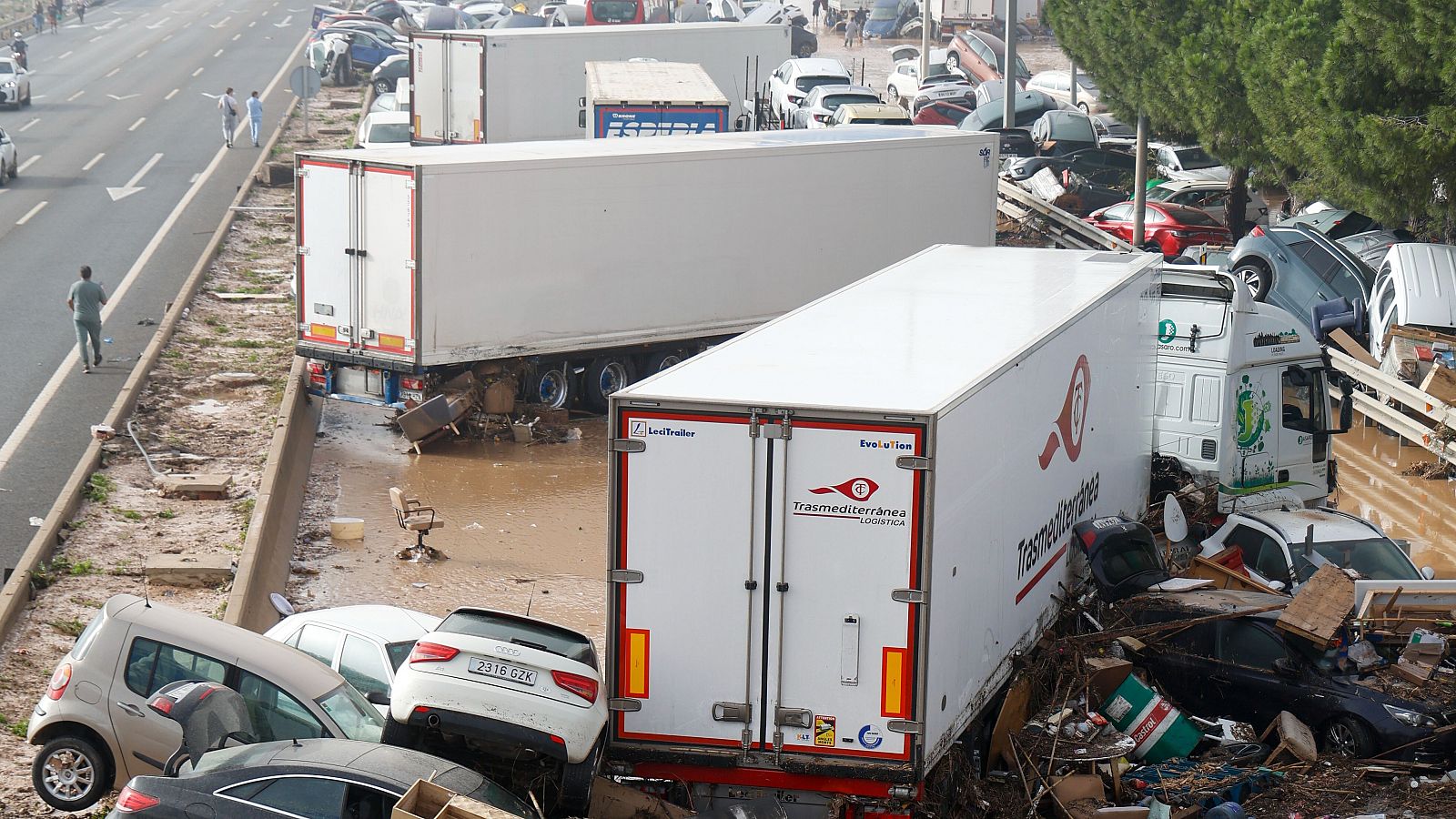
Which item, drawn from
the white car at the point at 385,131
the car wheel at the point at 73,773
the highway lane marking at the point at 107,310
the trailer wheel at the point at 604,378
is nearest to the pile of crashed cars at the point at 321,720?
the car wheel at the point at 73,773

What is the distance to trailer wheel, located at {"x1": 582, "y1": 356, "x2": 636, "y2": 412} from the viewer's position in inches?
790

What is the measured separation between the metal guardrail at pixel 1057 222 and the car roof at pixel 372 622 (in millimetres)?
16955

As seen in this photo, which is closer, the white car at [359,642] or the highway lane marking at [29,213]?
the white car at [359,642]

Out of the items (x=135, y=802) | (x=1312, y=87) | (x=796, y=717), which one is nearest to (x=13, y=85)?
(x=1312, y=87)

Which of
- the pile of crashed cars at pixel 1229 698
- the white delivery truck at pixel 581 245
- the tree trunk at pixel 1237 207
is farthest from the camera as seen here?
the tree trunk at pixel 1237 207

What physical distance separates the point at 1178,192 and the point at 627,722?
27.2m

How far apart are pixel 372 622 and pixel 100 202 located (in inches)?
947

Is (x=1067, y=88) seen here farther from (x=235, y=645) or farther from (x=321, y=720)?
(x=321, y=720)

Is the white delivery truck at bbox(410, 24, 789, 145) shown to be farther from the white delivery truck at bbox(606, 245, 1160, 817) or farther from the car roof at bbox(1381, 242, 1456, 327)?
the white delivery truck at bbox(606, 245, 1160, 817)

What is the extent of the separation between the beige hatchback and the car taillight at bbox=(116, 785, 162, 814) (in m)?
1.40

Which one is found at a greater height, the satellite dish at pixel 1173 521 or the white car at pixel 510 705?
the white car at pixel 510 705

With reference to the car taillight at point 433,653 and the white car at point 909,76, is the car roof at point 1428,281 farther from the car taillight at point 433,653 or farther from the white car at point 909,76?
the white car at point 909,76

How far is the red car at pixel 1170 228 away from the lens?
97.3 ft

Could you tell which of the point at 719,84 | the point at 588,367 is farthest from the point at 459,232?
the point at 719,84
